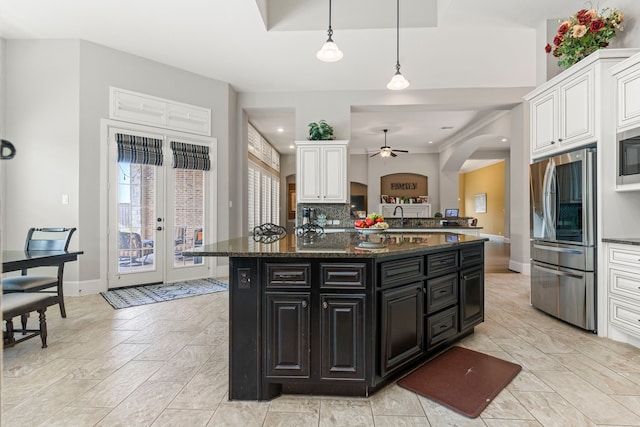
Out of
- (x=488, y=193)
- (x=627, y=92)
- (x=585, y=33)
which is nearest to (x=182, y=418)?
(x=627, y=92)

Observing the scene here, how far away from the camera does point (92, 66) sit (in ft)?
14.9

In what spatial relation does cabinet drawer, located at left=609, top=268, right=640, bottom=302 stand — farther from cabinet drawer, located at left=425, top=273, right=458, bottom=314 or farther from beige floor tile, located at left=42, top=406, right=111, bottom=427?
beige floor tile, located at left=42, top=406, right=111, bottom=427

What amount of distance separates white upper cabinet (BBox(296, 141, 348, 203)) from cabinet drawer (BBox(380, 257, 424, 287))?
132 inches

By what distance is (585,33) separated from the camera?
3.22m

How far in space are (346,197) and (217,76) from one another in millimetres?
2857

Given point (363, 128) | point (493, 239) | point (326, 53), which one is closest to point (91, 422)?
point (326, 53)

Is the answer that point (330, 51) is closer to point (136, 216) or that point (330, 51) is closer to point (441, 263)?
point (441, 263)

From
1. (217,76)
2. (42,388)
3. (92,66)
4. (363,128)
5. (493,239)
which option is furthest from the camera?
(493,239)

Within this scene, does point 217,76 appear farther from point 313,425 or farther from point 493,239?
point 493,239

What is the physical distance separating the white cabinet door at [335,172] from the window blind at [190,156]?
1.89m

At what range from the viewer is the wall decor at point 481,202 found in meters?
13.7

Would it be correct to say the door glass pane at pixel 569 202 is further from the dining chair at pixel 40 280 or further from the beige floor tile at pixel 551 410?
the dining chair at pixel 40 280

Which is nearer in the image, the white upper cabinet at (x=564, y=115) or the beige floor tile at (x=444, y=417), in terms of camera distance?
the beige floor tile at (x=444, y=417)

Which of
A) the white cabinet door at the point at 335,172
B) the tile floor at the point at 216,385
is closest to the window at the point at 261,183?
the white cabinet door at the point at 335,172
